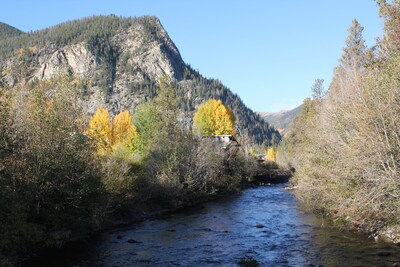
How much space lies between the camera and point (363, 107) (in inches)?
844

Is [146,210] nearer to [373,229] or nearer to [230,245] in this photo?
[230,245]

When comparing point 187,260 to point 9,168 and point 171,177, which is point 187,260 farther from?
point 171,177

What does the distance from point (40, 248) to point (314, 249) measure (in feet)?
57.1

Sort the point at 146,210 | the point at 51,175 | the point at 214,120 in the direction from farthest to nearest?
the point at 214,120
the point at 146,210
the point at 51,175

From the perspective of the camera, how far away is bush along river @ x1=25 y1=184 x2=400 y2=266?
22.5 meters

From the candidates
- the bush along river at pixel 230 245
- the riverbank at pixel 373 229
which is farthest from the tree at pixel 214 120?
the riverbank at pixel 373 229

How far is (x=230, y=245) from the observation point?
88.2ft

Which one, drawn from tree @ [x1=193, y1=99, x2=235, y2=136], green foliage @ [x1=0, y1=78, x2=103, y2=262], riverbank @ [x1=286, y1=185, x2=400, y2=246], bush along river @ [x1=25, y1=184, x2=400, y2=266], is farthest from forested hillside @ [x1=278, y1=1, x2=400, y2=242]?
tree @ [x1=193, y1=99, x2=235, y2=136]

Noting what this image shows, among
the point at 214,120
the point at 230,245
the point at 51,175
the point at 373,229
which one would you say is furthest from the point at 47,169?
the point at 214,120

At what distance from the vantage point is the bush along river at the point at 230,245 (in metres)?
22.5

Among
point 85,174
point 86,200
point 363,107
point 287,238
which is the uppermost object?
point 363,107

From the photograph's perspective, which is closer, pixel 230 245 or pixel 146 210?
pixel 230 245

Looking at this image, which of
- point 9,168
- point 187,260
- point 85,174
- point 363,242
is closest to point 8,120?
point 9,168

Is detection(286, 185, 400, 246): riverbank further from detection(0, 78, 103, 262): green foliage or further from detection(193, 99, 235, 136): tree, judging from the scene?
detection(193, 99, 235, 136): tree
